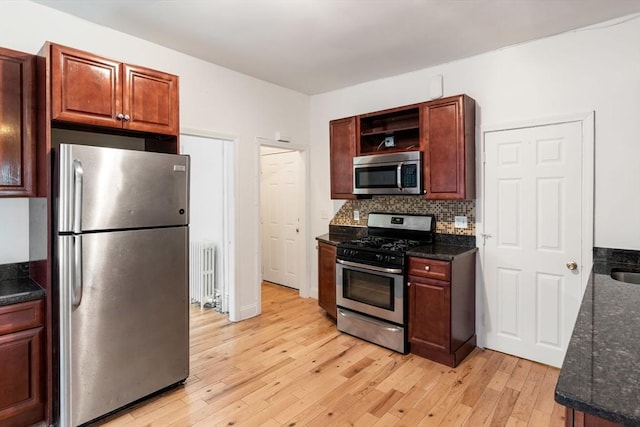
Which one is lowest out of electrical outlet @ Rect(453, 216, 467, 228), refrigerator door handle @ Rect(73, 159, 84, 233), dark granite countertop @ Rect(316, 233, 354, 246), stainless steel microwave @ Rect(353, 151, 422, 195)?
dark granite countertop @ Rect(316, 233, 354, 246)

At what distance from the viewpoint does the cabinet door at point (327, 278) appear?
384 centimetres

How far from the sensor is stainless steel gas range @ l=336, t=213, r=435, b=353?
3152 millimetres

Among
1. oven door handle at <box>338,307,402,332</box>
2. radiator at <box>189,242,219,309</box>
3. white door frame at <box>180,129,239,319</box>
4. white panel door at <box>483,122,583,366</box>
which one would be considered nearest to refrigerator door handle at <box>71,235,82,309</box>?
white door frame at <box>180,129,239,319</box>

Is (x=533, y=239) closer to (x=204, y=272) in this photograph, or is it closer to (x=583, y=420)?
(x=583, y=420)

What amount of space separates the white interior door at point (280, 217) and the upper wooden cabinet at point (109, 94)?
241 centimetres

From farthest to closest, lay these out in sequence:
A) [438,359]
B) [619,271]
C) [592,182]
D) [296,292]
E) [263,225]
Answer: [263,225]
[296,292]
[438,359]
[592,182]
[619,271]

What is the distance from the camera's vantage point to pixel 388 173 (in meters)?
Answer: 3.52

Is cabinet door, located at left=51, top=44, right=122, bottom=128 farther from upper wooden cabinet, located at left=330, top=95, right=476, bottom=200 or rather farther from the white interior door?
the white interior door

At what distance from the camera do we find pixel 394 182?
3.47 m

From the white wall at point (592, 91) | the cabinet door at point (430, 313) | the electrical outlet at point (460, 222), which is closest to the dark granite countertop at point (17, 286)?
the cabinet door at point (430, 313)

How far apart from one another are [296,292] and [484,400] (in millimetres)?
3058

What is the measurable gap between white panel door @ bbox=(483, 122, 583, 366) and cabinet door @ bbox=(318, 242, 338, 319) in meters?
1.50

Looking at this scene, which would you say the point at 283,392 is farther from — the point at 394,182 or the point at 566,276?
the point at 566,276

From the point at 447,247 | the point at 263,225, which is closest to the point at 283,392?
the point at 447,247
